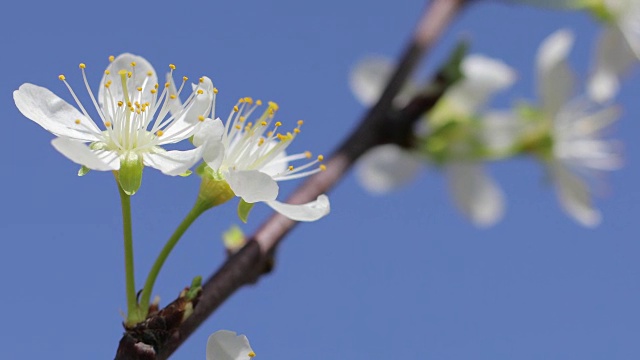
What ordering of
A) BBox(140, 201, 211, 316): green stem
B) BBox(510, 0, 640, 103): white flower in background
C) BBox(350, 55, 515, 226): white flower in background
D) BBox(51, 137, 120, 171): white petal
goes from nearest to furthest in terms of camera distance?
BBox(51, 137, 120, 171): white petal < BBox(140, 201, 211, 316): green stem < BBox(510, 0, 640, 103): white flower in background < BBox(350, 55, 515, 226): white flower in background

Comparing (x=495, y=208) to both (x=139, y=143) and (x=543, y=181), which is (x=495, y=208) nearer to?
(x=543, y=181)

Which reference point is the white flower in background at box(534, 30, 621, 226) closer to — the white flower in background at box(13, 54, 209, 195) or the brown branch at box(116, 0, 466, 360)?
the brown branch at box(116, 0, 466, 360)

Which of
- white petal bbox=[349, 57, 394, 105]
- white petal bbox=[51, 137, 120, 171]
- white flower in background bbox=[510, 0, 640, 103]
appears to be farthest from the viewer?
white petal bbox=[349, 57, 394, 105]

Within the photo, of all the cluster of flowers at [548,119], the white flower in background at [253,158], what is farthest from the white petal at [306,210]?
the cluster of flowers at [548,119]

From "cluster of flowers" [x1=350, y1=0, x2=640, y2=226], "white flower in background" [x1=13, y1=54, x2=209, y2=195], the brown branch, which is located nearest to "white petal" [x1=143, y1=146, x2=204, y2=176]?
"white flower in background" [x1=13, y1=54, x2=209, y2=195]

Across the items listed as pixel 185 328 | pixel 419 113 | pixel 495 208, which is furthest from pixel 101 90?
pixel 495 208

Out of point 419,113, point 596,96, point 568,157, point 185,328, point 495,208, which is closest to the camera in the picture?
point 185,328

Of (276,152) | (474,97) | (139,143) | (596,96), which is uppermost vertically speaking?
(139,143)

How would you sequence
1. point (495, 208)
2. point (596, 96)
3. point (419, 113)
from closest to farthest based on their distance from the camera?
point (419, 113)
point (596, 96)
point (495, 208)
